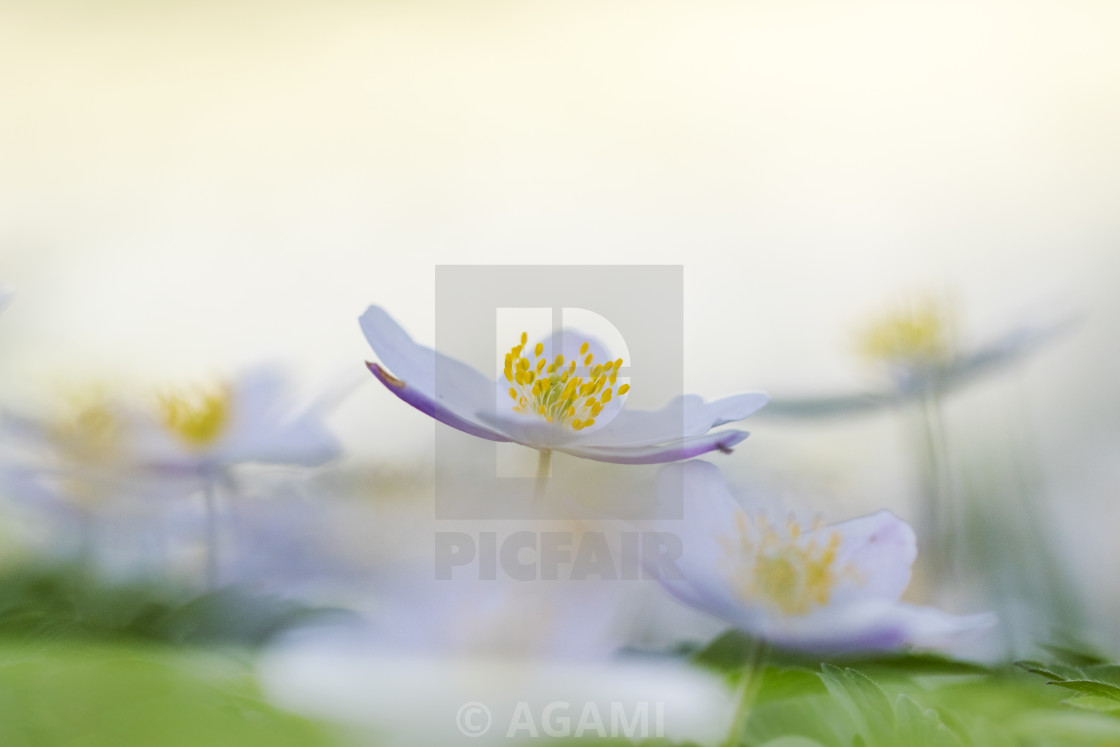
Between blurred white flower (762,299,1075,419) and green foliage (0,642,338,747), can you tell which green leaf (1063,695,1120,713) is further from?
green foliage (0,642,338,747)

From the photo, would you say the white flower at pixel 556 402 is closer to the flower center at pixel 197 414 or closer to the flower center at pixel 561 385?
the flower center at pixel 561 385

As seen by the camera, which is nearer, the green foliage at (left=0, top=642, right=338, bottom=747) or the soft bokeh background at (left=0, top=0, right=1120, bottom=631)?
the green foliage at (left=0, top=642, right=338, bottom=747)

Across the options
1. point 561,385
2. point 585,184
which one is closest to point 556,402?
point 561,385

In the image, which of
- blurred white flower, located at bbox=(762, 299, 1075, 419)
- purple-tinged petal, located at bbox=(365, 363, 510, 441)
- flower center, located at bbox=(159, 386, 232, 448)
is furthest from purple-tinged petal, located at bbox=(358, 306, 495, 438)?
blurred white flower, located at bbox=(762, 299, 1075, 419)

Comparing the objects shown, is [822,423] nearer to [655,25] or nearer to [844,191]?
[844,191]

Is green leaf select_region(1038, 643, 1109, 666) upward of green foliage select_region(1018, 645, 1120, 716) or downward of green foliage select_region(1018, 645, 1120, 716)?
upward

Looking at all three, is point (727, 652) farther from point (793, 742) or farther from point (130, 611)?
point (130, 611)
